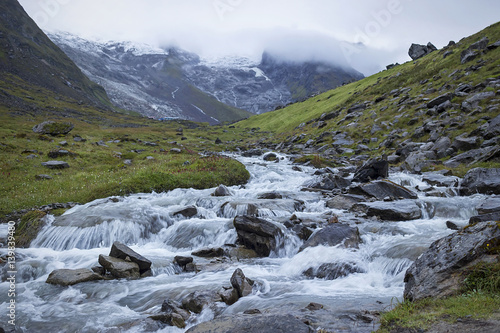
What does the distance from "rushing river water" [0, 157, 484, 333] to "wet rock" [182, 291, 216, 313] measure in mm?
245

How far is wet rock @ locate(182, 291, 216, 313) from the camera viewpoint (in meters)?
8.73

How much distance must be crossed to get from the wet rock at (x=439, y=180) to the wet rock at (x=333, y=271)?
1536 centimetres

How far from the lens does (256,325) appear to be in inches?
243

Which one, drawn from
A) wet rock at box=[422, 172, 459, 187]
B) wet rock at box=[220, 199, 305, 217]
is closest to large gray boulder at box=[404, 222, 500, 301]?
wet rock at box=[220, 199, 305, 217]

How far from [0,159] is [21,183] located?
24.8 feet

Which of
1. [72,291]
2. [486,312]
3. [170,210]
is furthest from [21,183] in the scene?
[486,312]

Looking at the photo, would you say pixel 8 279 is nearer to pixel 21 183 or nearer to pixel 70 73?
pixel 21 183

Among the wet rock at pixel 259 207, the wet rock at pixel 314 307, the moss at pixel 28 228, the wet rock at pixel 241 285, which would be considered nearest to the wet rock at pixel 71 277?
the wet rock at pixel 241 285

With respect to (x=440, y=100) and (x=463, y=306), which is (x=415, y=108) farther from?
(x=463, y=306)

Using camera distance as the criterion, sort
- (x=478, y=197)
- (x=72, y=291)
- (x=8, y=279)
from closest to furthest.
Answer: (x=72, y=291)
(x=8, y=279)
(x=478, y=197)

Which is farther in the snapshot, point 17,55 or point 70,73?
point 70,73

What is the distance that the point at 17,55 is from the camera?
495 feet

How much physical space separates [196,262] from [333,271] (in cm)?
600

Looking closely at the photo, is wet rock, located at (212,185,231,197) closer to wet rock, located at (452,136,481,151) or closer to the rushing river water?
the rushing river water
